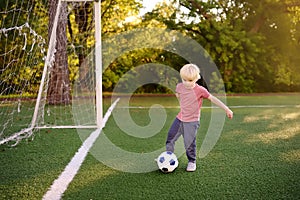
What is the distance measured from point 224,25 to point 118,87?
518 cm

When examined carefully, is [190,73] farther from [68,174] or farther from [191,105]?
[68,174]

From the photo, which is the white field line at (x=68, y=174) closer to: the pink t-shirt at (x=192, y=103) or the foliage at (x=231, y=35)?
the pink t-shirt at (x=192, y=103)

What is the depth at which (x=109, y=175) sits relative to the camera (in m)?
3.67

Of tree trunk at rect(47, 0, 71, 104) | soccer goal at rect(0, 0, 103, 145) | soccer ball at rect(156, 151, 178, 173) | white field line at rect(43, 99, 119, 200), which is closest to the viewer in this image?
white field line at rect(43, 99, 119, 200)

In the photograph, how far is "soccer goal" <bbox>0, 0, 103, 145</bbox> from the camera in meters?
6.51

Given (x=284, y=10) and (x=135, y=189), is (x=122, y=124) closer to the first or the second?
(x=135, y=189)

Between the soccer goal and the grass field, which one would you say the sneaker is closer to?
the grass field

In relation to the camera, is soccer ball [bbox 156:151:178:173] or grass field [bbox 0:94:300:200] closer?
grass field [bbox 0:94:300:200]

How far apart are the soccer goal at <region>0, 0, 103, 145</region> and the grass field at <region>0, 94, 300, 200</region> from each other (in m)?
0.99

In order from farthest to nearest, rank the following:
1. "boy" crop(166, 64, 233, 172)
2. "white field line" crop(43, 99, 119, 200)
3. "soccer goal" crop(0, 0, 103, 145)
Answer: "soccer goal" crop(0, 0, 103, 145) → "boy" crop(166, 64, 233, 172) → "white field line" crop(43, 99, 119, 200)

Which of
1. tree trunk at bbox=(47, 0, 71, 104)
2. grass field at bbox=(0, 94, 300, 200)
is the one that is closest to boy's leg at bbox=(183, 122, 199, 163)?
grass field at bbox=(0, 94, 300, 200)

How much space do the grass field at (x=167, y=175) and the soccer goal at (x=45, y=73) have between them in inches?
39.2

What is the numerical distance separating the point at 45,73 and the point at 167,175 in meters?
4.09

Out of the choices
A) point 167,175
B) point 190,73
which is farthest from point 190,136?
point 190,73
